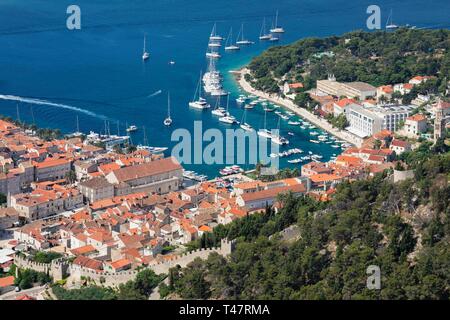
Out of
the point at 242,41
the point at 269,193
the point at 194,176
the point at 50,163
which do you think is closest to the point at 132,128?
the point at 194,176

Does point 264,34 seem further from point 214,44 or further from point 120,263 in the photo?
point 120,263

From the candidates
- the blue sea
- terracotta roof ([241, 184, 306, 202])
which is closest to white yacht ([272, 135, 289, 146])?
the blue sea

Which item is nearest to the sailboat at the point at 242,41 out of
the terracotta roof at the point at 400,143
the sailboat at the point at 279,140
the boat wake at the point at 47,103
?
the boat wake at the point at 47,103

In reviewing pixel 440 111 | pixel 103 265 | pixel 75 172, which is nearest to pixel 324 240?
pixel 103 265

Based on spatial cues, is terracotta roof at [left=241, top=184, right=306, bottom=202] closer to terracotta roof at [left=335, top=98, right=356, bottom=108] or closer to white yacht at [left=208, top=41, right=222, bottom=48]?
terracotta roof at [left=335, top=98, right=356, bottom=108]

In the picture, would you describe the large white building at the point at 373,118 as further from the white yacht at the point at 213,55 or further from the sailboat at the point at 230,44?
the sailboat at the point at 230,44

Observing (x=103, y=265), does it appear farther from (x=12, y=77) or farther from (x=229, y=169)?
(x=12, y=77)
